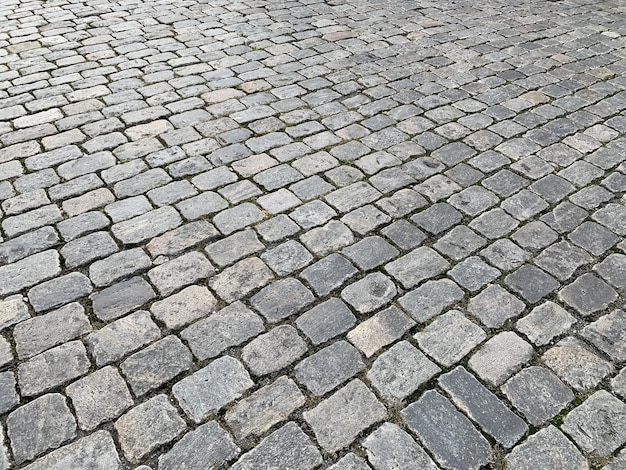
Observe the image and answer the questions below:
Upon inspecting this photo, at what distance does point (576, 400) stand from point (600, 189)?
181 cm

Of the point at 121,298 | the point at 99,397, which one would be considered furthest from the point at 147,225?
the point at 99,397

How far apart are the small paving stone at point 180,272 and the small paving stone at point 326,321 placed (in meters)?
0.62

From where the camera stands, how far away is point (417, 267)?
313 cm

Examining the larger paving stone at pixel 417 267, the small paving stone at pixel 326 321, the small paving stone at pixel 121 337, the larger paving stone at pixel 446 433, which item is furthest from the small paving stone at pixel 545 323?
the small paving stone at pixel 121 337

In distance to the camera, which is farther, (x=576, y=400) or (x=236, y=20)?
(x=236, y=20)

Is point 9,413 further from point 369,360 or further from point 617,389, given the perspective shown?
point 617,389

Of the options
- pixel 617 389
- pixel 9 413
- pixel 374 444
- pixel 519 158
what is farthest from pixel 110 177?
pixel 617 389

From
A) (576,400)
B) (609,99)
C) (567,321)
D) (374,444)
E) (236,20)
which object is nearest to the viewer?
(374,444)

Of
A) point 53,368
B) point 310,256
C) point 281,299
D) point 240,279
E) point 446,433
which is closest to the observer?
point 446,433

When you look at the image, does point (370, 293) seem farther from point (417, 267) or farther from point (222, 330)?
point (222, 330)

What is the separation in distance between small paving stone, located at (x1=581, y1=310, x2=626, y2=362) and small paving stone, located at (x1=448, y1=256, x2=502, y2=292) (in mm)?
537

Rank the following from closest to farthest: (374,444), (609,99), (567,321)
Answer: (374,444), (567,321), (609,99)

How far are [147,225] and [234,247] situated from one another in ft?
1.89

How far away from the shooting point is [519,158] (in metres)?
4.05
